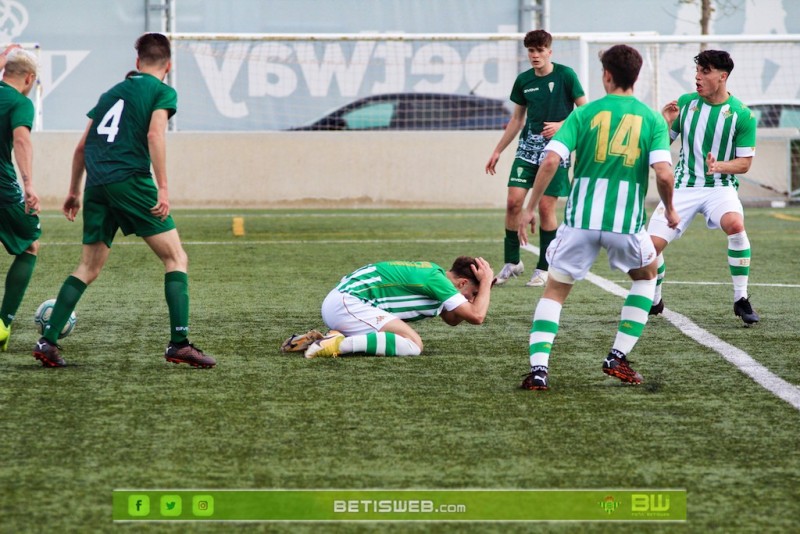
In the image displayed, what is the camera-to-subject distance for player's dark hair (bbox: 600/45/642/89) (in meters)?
5.60

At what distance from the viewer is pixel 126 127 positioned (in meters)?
6.15

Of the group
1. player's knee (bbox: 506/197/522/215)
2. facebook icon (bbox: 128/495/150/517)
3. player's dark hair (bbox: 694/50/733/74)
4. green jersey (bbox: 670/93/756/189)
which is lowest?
player's knee (bbox: 506/197/522/215)

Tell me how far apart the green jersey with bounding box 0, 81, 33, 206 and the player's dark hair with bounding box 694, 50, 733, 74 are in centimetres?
412

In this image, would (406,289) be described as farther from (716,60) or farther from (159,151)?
(716,60)

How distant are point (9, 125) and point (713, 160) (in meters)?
4.36

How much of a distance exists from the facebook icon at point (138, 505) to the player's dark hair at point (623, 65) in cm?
294

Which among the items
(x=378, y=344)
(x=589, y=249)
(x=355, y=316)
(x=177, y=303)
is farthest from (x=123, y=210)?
(x=589, y=249)

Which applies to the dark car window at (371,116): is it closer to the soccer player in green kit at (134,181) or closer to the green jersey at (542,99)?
the green jersey at (542,99)

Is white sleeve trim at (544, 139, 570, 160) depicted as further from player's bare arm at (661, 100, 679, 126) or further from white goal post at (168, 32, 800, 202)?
white goal post at (168, 32, 800, 202)

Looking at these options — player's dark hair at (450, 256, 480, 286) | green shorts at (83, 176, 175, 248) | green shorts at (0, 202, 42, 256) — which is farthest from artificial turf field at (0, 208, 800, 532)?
green shorts at (83, 176, 175, 248)

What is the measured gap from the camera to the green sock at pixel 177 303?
6277 millimetres

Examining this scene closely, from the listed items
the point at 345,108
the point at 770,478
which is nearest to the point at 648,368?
the point at 770,478

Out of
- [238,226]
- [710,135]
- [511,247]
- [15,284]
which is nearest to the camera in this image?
[15,284]

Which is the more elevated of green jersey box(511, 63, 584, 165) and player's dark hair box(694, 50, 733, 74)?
player's dark hair box(694, 50, 733, 74)
